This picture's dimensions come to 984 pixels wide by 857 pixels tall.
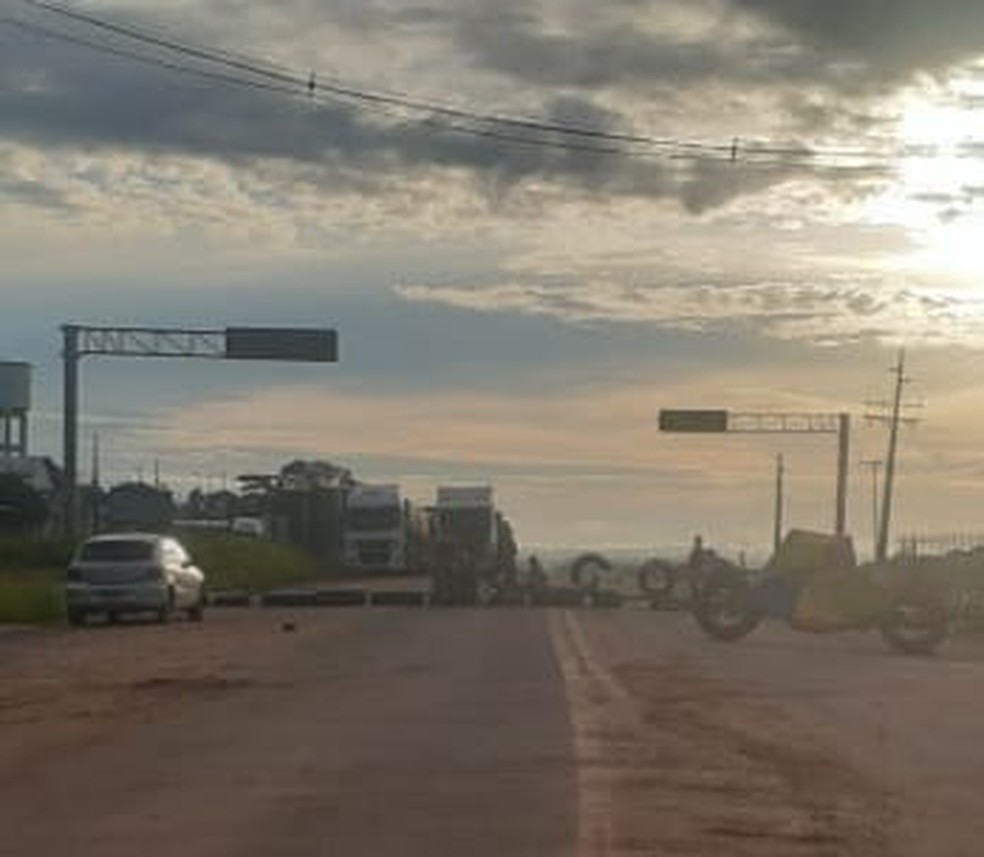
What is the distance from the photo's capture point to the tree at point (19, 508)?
97.6 metres

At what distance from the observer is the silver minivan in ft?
145

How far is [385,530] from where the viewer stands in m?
90.5

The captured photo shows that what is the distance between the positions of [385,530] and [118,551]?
153 feet

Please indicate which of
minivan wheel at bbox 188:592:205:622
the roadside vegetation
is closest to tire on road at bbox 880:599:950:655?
minivan wheel at bbox 188:592:205:622

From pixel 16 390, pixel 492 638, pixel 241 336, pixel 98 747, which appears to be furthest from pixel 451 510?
pixel 98 747

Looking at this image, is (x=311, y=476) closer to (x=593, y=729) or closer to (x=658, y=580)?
(x=658, y=580)

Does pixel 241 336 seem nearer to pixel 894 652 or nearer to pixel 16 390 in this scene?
pixel 894 652

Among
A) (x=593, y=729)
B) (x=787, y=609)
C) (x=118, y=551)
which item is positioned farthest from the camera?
(x=118, y=551)

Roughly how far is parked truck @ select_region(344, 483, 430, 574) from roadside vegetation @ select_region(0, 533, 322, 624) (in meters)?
Answer: 2.71

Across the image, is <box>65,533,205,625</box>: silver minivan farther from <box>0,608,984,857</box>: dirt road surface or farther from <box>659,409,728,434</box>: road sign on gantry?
<box>659,409,728,434</box>: road sign on gantry

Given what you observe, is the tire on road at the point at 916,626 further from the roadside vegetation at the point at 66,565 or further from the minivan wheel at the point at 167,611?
the roadside vegetation at the point at 66,565

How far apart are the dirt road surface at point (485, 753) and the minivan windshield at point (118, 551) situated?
342 inches

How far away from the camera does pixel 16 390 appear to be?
404ft

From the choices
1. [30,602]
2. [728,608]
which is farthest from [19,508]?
[728,608]
